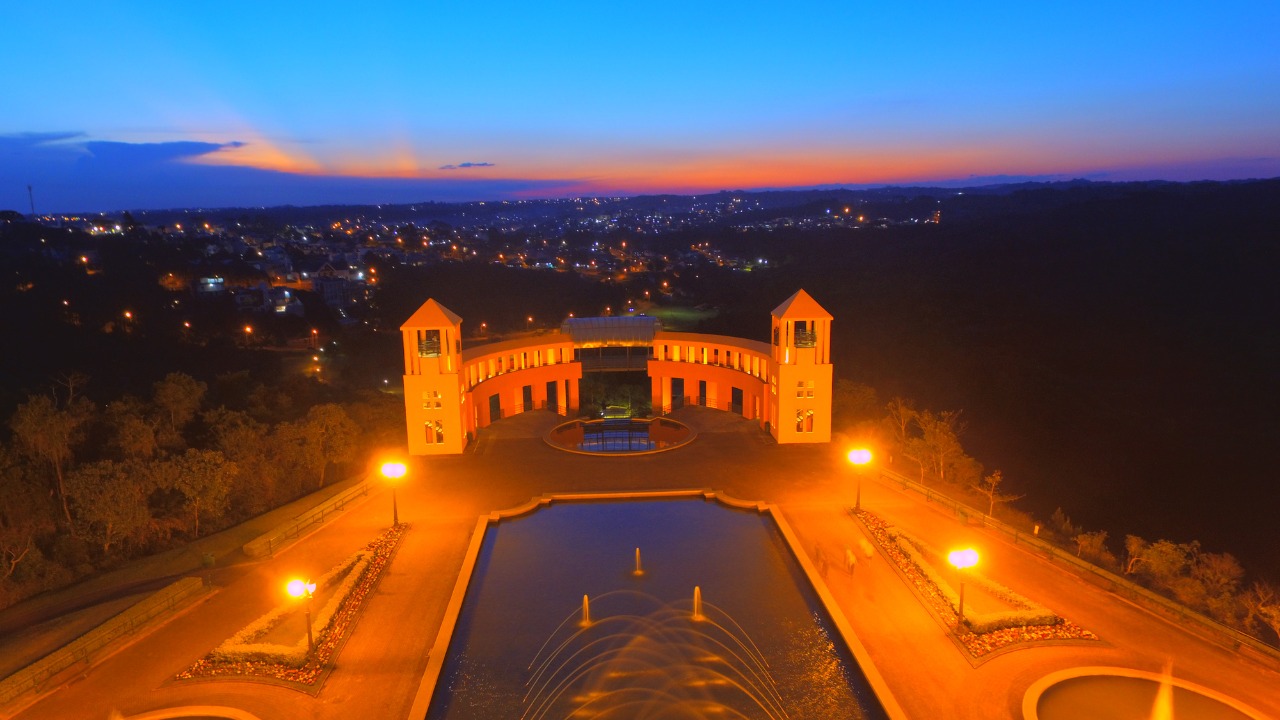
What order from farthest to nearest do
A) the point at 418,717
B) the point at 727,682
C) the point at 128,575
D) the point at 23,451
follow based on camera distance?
the point at 23,451, the point at 128,575, the point at 727,682, the point at 418,717

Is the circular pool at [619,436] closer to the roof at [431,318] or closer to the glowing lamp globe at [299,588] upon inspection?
the roof at [431,318]

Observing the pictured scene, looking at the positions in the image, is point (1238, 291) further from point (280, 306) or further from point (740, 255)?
point (280, 306)

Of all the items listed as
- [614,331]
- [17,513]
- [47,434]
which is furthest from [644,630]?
[47,434]

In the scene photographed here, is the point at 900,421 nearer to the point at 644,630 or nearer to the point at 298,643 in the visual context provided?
the point at 644,630

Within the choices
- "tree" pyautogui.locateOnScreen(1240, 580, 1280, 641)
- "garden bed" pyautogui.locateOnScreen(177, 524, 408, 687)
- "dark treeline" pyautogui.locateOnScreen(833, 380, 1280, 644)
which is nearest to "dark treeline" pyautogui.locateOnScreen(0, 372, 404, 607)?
"garden bed" pyautogui.locateOnScreen(177, 524, 408, 687)

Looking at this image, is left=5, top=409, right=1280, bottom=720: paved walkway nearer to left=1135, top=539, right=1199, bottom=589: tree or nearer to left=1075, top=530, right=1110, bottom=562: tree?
left=1075, top=530, right=1110, bottom=562: tree

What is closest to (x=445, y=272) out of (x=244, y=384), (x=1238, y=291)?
(x=244, y=384)

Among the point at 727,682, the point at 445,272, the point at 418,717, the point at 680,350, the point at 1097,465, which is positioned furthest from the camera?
the point at 445,272
